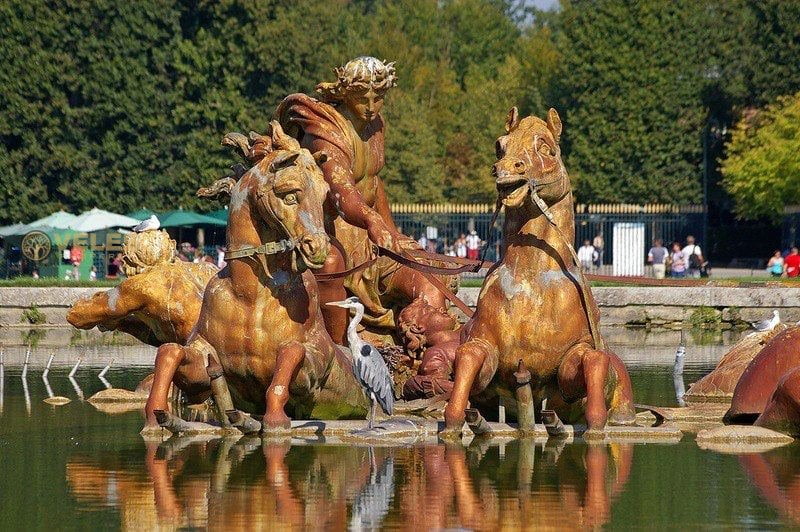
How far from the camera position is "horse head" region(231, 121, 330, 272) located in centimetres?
1350

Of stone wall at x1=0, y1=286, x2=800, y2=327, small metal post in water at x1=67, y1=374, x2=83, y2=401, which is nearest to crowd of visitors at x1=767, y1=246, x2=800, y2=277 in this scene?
stone wall at x1=0, y1=286, x2=800, y2=327

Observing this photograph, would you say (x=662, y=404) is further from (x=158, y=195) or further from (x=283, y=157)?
(x=158, y=195)

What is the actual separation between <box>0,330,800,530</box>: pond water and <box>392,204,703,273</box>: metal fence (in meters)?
43.7

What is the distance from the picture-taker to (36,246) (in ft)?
173

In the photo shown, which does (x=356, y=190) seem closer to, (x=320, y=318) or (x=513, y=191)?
(x=320, y=318)

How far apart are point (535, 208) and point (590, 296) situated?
0.70m

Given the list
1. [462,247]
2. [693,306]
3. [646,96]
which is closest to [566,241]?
[693,306]

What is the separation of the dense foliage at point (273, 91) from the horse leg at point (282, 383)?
51045 millimetres

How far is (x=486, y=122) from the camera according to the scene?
3287 inches

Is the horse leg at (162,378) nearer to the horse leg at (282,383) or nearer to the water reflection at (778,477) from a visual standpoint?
the horse leg at (282,383)

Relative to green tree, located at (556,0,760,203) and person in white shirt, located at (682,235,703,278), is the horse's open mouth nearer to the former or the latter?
person in white shirt, located at (682,235,703,278)

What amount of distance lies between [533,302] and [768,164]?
5344cm

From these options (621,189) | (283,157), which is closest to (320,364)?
(283,157)

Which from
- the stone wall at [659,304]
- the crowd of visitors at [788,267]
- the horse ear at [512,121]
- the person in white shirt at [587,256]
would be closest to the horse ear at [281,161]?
the horse ear at [512,121]
